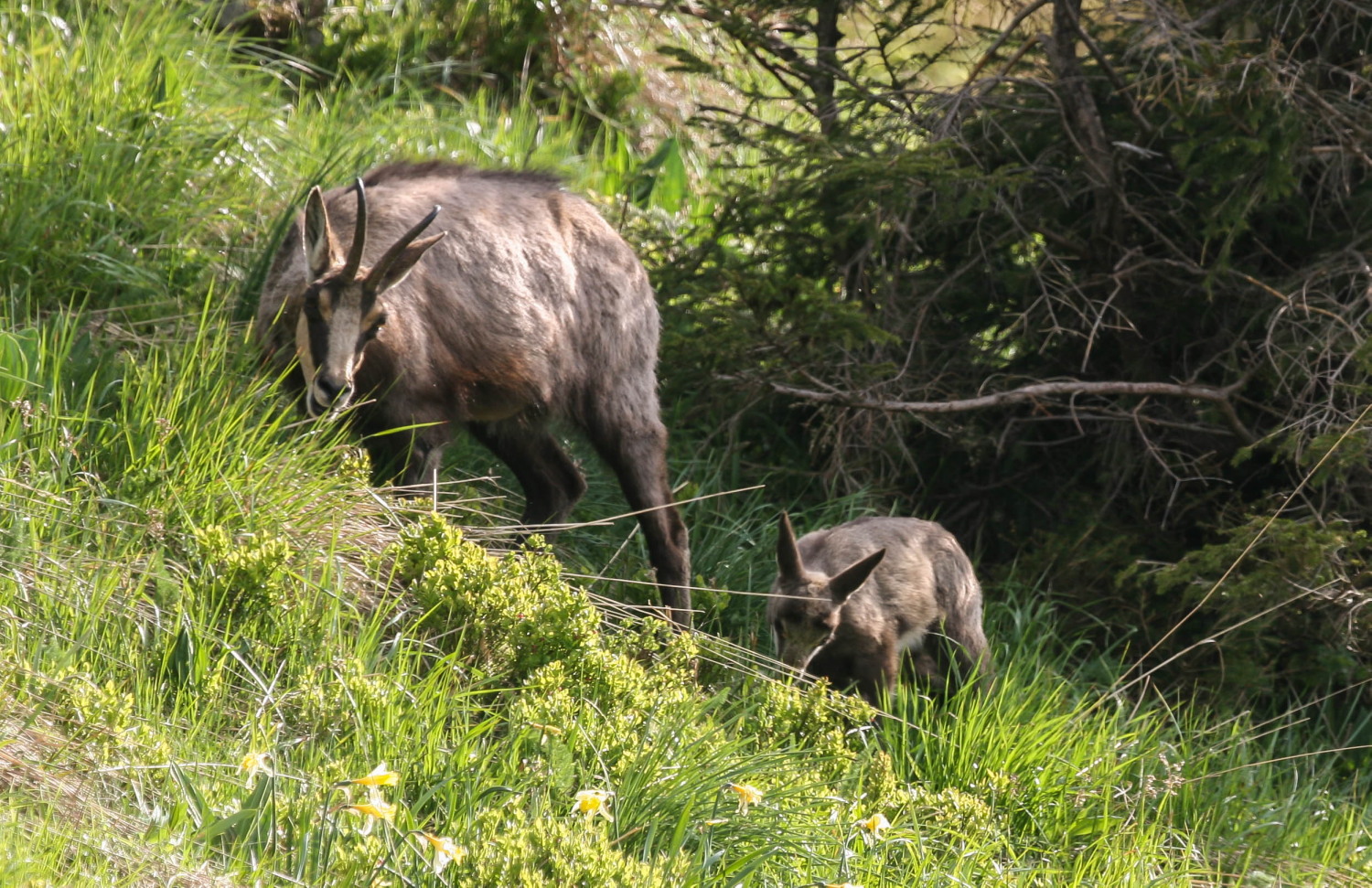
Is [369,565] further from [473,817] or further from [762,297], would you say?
[762,297]

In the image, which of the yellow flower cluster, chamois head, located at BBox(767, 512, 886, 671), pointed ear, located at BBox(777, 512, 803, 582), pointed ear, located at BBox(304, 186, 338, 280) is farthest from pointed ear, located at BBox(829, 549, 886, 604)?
the yellow flower cluster

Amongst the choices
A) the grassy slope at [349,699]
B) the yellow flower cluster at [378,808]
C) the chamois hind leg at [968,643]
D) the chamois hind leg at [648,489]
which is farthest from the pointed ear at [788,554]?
the yellow flower cluster at [378,808]

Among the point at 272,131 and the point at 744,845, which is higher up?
the point at 272,131

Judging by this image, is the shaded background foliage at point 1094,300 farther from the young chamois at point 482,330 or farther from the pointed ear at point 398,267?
the pointed ear at point 398,267

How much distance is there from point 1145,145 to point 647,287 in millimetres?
2751

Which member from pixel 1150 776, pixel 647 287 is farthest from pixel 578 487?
pixel 1150 776

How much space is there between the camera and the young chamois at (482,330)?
218 inches

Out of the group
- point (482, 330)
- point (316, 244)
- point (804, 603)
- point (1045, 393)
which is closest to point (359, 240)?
point (316, 244)

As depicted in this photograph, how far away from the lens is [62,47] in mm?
7574

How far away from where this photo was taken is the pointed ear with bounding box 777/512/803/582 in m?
6.09

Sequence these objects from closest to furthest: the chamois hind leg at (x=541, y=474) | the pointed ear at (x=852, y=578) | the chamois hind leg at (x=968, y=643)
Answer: the pointed ear at (x=852, y=578)
the chamois hind leg at (x=968, y=643)
the chamois hind leg at (x=541, y=474)

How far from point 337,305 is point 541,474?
184cm

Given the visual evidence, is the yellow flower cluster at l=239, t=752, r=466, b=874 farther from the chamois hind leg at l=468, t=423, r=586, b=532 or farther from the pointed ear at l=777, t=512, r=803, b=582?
the chamois hind leg at l=468, t=423, r=586, b=532

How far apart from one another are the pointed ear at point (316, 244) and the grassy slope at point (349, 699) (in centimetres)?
44
